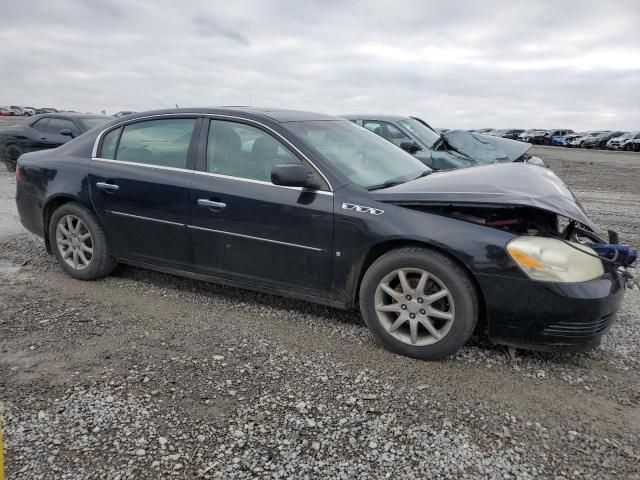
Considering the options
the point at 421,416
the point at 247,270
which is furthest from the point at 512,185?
the point at 247,270

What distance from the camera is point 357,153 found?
4016mm

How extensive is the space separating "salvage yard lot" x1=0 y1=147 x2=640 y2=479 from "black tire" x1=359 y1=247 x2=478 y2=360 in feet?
0.34

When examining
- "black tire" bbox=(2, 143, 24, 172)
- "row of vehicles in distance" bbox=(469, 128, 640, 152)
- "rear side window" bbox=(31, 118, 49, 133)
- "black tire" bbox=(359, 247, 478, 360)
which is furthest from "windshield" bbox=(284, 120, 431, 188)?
"row of vehicles in distance" bbox=(469, 128, 640, 152)

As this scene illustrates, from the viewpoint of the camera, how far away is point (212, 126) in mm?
4023

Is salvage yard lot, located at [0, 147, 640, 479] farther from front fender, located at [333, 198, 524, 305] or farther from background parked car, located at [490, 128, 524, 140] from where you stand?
background parked car, located at [490, 128, 524, 140]

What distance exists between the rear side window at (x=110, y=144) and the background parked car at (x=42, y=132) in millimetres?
7319

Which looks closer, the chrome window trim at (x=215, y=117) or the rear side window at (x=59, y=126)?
the chrome window trim at (x=215, y=117)

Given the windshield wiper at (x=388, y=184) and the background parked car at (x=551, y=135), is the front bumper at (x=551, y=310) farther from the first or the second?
the background parked car at (x=551, y=135)

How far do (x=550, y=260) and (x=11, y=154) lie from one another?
12.6m

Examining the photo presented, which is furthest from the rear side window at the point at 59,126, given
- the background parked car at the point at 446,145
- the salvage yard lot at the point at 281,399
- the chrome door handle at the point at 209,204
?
the chrome door handle at the point at 209,204

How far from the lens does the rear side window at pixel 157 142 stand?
13.5 ft

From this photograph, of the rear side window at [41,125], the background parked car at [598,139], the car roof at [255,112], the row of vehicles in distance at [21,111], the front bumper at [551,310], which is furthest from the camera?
the row of vehicles in distance at [21,111]

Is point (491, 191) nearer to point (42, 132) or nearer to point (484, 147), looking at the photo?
point (484, 147)

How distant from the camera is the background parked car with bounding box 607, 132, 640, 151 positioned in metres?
33.6
